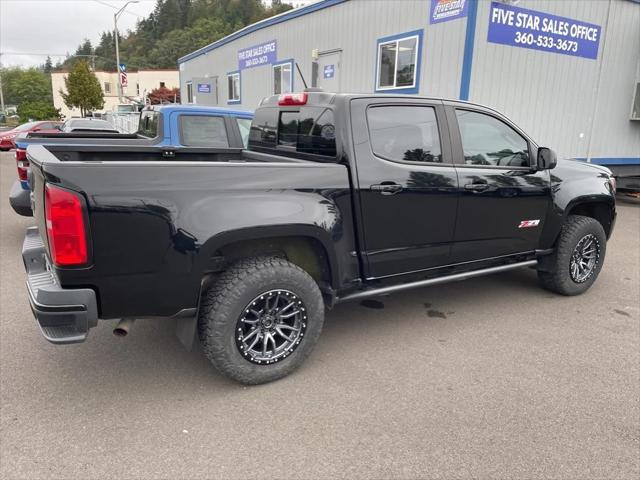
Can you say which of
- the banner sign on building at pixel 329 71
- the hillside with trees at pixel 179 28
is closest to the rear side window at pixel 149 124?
the banner sign on building at pixel 329 71

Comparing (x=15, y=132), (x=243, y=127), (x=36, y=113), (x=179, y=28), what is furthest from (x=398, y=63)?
(x=179, y=28)

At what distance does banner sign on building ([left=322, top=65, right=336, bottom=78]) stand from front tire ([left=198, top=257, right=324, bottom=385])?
1067 cm

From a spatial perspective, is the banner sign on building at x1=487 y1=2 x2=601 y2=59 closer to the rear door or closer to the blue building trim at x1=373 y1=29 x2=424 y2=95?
the blue building trim at x1=373 y1=29 x2=424 y2=95

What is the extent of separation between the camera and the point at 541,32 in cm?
977

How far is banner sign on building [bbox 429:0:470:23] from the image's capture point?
9020 millimetres

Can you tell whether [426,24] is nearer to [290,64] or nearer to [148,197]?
[290,64]

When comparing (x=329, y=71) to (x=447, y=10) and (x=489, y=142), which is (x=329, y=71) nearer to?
(x=447, y=10)

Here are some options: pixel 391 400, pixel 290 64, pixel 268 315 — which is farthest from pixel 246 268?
pixel 290 64

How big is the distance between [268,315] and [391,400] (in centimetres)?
93

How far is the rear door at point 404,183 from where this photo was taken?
3469 millimetres

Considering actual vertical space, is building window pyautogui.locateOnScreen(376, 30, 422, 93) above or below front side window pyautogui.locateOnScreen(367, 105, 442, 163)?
above

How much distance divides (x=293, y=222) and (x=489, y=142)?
6.82 feet

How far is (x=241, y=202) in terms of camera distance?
2924 mm

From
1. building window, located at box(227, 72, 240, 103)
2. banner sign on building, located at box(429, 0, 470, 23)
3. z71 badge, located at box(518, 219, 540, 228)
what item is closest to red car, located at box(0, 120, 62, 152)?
building window, located at box(227, 72, 240, 103)
